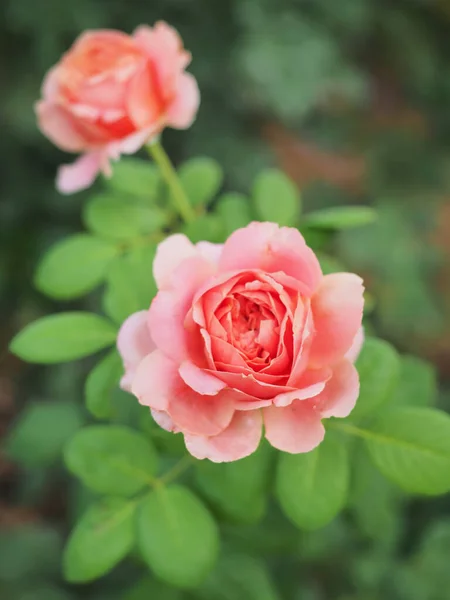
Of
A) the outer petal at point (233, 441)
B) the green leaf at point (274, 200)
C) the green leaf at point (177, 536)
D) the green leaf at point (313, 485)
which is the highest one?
the outer petal at point (233, 441)

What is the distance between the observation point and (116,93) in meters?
0.80

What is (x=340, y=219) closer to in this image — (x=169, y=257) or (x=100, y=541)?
(x=169, y=257)

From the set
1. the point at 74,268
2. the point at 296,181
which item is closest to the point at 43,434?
the point at 74,268

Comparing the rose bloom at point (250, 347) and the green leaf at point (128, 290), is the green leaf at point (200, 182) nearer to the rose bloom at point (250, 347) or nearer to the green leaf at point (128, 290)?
the green leaf at point (128, 290)

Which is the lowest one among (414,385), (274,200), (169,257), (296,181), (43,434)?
A: (296,181)

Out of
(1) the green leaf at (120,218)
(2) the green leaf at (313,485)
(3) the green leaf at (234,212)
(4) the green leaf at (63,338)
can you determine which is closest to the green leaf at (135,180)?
(1) the green leaf at (120,218)

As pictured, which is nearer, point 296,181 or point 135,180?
point 135,180

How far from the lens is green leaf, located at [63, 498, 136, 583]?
0.75 metres

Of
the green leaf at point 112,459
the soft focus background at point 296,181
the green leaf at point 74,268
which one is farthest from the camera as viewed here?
the soft focus background at point 296,181

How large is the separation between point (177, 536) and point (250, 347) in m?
0.27

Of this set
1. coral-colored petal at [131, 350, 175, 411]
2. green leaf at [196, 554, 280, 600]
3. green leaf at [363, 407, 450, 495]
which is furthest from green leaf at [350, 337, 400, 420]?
green leaf at [196, 554, 280, 600]

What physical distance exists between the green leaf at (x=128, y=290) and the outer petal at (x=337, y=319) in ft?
0.80

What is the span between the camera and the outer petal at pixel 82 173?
88 centimetres

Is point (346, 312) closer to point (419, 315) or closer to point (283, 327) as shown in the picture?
point (283, 327)
